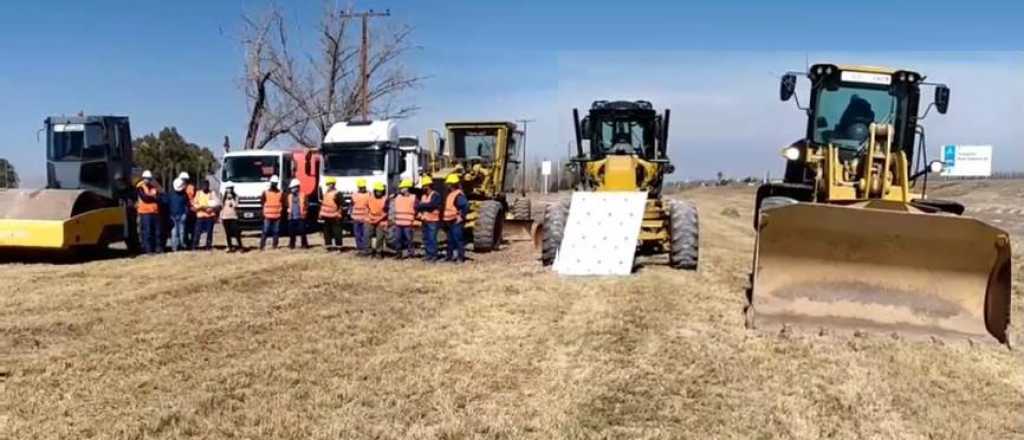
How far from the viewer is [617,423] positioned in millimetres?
5586

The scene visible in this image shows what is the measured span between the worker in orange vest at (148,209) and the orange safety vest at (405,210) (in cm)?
445

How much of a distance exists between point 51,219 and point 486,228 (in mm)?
7048

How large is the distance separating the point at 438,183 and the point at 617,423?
40.0 ft

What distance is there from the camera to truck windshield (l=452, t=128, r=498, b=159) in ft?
64.1

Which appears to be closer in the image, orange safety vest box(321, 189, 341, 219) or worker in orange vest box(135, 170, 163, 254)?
worker in orange vest box(135, 170, 163, 254)

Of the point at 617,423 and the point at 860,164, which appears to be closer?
the point at 617,423

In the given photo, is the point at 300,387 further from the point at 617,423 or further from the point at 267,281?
the point at 267,281

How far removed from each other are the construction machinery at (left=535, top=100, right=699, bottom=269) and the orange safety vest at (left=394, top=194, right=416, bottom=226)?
89.3 inches

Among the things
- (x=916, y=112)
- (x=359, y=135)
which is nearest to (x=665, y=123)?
(x=916, y=112)

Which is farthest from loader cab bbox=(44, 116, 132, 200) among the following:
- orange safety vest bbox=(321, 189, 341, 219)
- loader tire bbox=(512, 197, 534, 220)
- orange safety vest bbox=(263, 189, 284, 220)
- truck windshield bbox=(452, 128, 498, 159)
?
loader tire bbox=(512, 197, 534, 220)

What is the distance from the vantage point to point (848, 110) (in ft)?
37.3

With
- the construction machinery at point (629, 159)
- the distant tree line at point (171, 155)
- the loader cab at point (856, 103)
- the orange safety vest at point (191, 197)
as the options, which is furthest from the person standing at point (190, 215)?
the distant tree line at point (171, 155)

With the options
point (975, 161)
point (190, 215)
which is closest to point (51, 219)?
point (190, 215)

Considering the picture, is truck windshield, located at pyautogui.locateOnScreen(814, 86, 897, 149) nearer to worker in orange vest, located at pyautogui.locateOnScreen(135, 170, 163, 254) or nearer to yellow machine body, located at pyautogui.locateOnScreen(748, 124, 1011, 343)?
yellow machine body, located at pyautogui.locateOnScreen(748, 124, 1011, 343)
